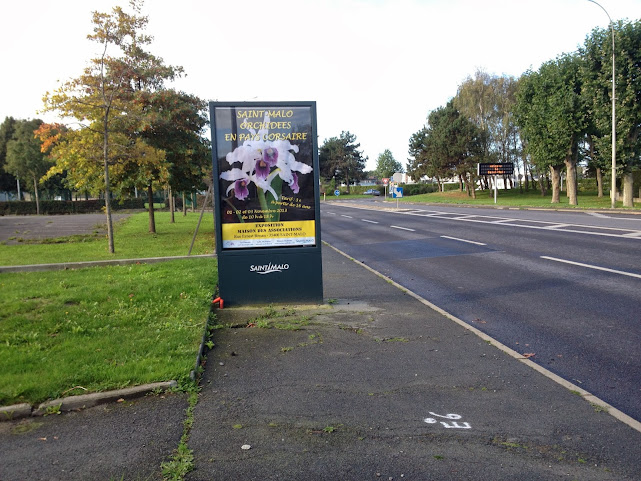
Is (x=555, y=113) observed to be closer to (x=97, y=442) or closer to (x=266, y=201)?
(x=266, y=201)

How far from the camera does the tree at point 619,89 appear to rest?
31891 millimetres

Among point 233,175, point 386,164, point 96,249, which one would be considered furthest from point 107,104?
point 386,164

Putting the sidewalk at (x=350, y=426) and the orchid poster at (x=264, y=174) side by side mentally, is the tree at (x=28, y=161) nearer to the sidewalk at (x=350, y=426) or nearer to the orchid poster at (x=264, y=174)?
the orchid poster at (x=264, y=174)

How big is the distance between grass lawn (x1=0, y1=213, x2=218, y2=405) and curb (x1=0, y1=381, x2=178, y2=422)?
12 cm

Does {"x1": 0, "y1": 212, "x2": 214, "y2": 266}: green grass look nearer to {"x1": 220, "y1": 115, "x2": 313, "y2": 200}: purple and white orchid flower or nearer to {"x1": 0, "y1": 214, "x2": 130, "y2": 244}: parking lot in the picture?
{"x1": 0, "y1": 214, "x2": 130, "y2": 244}: parking lot

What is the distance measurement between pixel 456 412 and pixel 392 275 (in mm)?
7068

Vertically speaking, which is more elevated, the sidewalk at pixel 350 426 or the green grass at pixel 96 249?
the green grass at pixel 96 249

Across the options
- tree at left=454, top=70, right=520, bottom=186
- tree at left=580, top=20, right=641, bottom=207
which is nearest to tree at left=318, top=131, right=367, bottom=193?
tree at left=454, top=70, right=520, bottom=186

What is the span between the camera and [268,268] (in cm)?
786

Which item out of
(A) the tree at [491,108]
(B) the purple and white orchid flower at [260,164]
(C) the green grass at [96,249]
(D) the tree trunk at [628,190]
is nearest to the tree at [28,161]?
(C) the green grass at [96,249]

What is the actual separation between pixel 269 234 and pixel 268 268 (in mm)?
503

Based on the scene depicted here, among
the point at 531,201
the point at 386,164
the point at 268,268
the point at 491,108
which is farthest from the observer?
the point at 386,164

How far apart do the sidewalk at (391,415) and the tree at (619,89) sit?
3026 cm

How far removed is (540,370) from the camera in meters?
5.07
